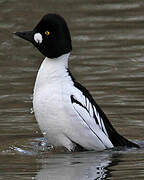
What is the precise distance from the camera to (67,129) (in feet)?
35.8

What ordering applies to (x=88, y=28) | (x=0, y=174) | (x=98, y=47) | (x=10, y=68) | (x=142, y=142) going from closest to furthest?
(x=0, y=174) < (x=142, y=142) < (x=10, y=68) < (x=98, y=47) < (x=88, y=28)

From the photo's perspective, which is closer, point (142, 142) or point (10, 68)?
point (142, 142)

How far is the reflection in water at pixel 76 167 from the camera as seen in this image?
10.1 m

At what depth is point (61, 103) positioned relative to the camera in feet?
35.4

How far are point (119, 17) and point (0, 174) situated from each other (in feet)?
27.5

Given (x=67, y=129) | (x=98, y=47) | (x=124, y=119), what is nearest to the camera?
(x=67, y=129)

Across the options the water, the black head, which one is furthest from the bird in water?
the water

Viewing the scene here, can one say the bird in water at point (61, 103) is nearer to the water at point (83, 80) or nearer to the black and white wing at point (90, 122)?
the black and white wing at point (90, 122)

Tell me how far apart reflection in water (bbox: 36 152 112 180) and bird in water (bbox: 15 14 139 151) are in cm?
20

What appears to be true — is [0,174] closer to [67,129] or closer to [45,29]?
[67,129]

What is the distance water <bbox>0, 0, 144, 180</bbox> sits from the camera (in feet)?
34.5

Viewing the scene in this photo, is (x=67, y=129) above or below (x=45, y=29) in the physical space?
below

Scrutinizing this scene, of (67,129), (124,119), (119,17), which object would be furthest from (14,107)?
(119,17)

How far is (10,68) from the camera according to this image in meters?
15.1
